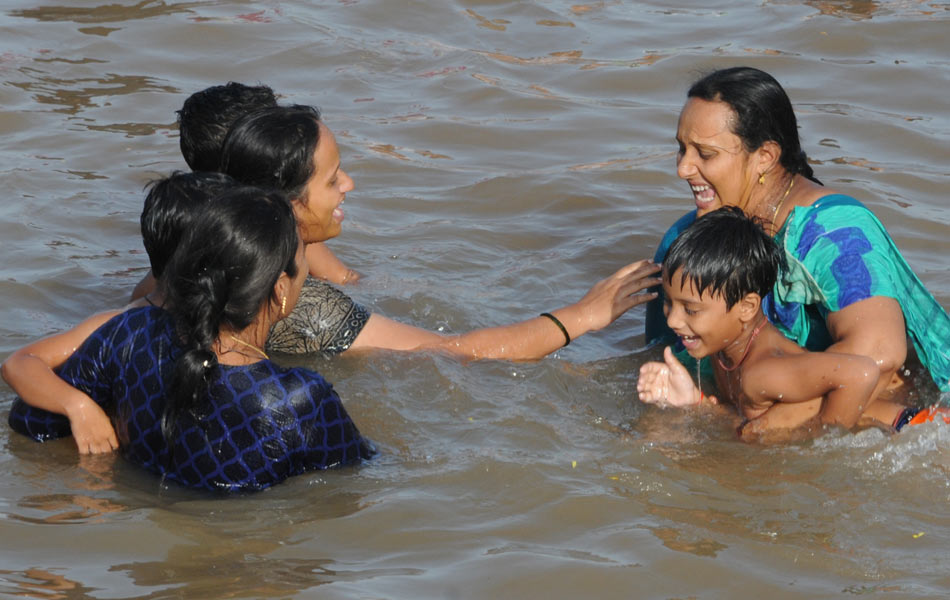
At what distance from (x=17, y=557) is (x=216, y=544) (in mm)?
555

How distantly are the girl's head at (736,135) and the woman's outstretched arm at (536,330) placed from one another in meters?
0.45

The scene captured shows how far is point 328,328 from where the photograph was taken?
4.98 meters

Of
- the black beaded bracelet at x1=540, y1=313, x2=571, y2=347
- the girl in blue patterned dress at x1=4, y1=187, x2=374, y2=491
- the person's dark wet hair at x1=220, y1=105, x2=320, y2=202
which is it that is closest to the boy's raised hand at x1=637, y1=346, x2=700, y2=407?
the black beaded bracelet at x1=540, y1=313, x2=571, y2=347

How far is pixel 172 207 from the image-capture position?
3.97m

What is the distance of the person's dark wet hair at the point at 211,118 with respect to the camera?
15.6 feet

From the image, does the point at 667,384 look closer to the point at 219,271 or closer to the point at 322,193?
the point at 322,193

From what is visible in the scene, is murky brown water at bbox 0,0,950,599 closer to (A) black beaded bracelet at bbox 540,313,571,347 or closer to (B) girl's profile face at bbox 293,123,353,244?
(A) black beaded bracelet at bbox 540,313,571,347

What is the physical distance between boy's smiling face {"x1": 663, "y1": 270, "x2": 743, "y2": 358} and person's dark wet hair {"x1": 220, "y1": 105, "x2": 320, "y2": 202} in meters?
1.42

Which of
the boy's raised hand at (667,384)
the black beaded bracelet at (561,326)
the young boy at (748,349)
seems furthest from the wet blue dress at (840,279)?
the black beaded bracelet at (561,326)

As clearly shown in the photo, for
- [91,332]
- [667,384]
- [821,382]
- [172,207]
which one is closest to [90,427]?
[91,332]

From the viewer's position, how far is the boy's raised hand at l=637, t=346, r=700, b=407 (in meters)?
A: 4.47

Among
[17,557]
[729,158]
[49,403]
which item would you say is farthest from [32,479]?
[729,158]

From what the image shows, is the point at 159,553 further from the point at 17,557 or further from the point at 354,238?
the point at 354,238

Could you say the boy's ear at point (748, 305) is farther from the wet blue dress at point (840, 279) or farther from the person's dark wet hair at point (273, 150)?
the person's dark wet hair at point (273, 150)
